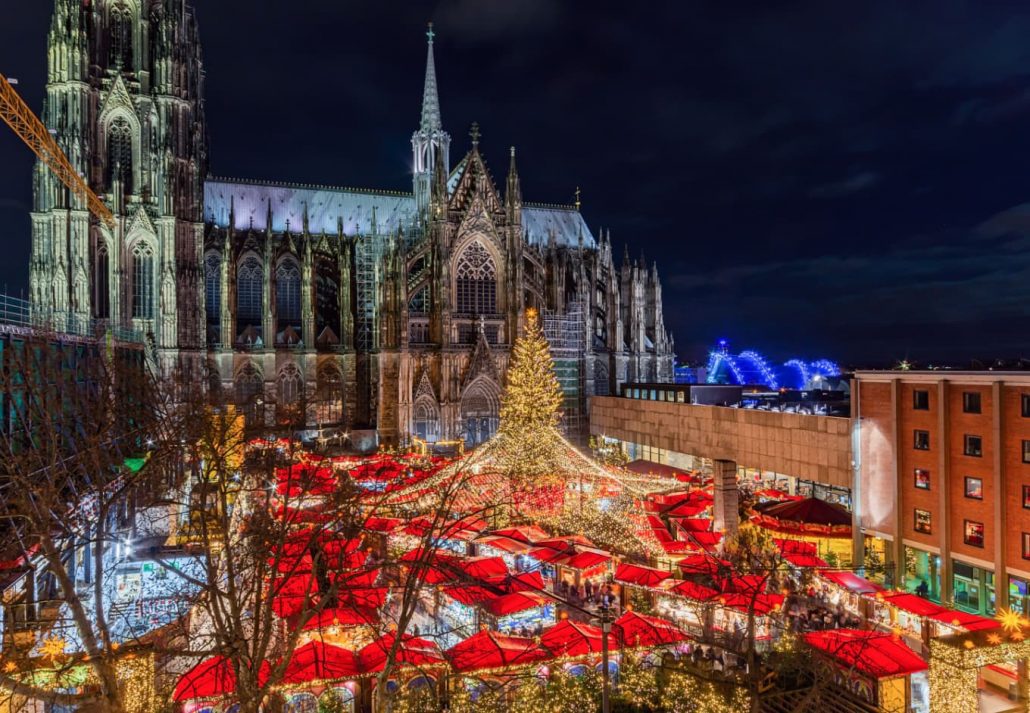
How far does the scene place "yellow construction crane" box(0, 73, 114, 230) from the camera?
4600cm

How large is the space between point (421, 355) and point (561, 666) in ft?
131

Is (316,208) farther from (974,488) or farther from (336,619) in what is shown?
(974,488)

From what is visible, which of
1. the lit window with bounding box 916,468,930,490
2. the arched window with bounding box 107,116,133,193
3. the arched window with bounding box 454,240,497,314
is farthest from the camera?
the arched window with bounding box 454,240,497,314

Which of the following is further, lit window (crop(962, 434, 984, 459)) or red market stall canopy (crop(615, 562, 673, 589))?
lit window (crop(962, 434, 984, 459))

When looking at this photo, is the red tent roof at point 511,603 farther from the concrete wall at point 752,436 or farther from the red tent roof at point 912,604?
the concrete wall at point 752,436

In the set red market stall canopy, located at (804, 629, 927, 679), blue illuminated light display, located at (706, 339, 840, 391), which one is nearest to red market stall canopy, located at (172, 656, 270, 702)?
red market stall canopy, located at (804, 629, 927, 679)

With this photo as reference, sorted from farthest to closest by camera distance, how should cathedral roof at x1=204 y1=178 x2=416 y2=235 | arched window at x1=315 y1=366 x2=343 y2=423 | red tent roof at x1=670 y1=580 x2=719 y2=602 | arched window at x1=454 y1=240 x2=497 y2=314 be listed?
cathedral roof at x1=204 y1=178 x2=416 y2=235 → arched window at x1=315 y1=366 x2=343 y2=423 → arched window at x1=454 y1=240 x2=497 y2=314 → red tent roof at x1=670 y1=580 x2=719 y2=602

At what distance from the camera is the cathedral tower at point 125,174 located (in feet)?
155

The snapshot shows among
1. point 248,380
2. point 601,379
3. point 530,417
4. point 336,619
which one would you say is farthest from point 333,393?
point 336,619

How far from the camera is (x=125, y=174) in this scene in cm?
5125

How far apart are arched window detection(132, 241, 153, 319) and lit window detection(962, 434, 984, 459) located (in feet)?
166

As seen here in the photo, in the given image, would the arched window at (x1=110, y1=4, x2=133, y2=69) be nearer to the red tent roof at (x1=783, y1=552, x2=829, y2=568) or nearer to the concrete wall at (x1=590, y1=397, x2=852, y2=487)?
the concrete wall at (x1=590, y1=397, x2=852, y2=487)

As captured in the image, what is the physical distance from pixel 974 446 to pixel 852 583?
25.0ft

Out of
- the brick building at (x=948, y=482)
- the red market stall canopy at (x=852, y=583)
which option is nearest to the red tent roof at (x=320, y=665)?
the red market stall canopy at (x=852, y=583)
